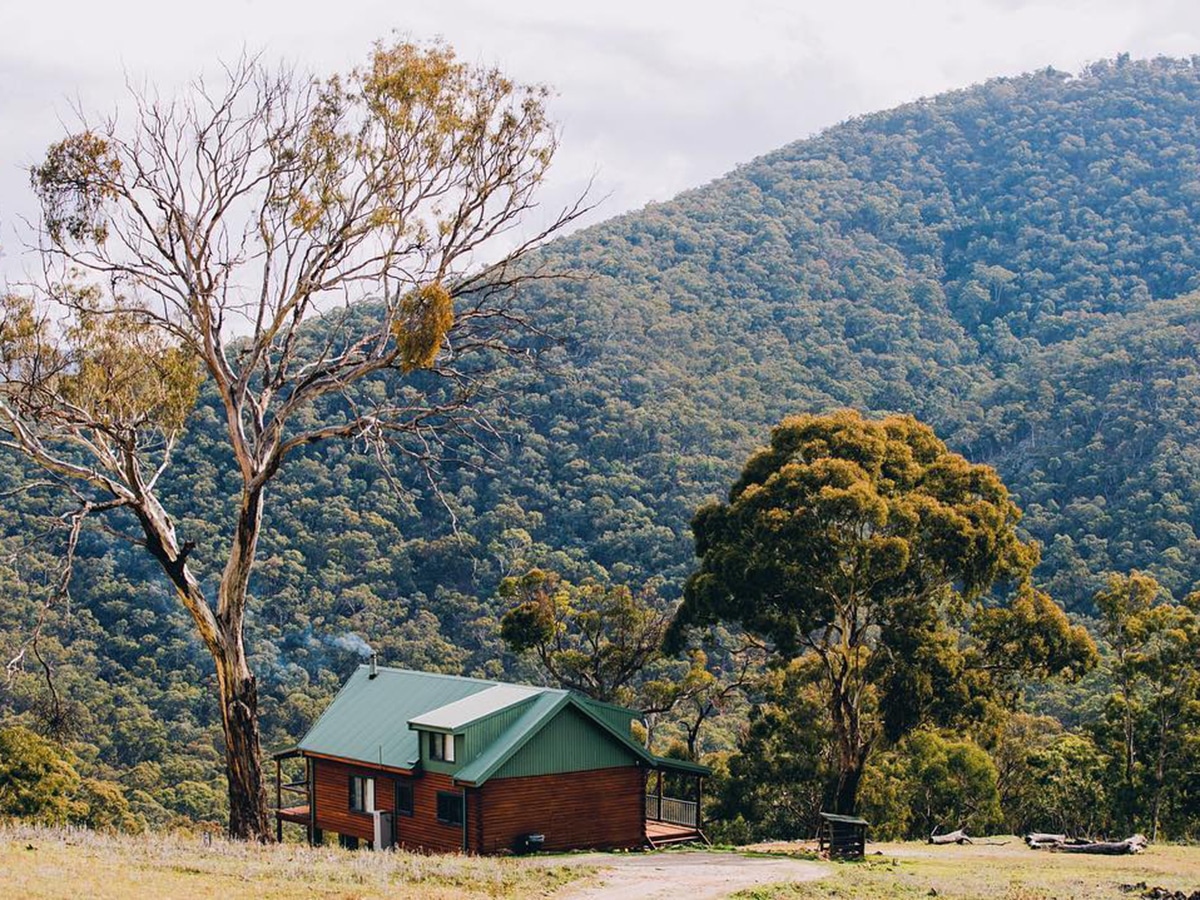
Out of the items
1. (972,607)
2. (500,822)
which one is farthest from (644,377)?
(500,822)

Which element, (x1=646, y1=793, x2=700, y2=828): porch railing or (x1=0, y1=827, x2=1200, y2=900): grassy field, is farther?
(x1=646, y1=793, x2=700, y2=828): porch railing

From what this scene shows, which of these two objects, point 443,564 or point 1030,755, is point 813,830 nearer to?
point 1030,755

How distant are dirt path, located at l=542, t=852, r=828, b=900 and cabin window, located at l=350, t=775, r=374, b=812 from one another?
23.3 ft

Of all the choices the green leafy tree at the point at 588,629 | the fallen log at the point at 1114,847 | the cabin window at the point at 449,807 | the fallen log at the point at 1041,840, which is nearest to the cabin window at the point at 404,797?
the cabin window at the point at 449,807

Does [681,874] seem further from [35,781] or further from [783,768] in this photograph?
[35,781]

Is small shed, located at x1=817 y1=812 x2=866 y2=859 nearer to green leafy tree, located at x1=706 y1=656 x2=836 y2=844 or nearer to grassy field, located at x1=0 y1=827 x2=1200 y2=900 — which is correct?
grassy field, located at x1=0 y1=827 x2=1200 y2=900

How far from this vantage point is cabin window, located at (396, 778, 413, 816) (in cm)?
2997

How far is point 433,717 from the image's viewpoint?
29.2 metres

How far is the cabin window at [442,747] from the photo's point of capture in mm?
28875

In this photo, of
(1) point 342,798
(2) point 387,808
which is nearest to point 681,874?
(2) point 387,808

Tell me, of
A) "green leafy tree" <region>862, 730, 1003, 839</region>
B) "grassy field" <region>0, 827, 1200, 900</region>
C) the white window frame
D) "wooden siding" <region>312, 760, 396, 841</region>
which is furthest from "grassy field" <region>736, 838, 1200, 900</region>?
"green leafy tree" <region>862, 730, 1003, 839</region>

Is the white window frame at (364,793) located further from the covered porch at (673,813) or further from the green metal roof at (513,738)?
the covered porch at (673,813)

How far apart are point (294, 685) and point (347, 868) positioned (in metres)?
46.4

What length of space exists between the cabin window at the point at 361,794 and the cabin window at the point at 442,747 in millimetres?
2532
